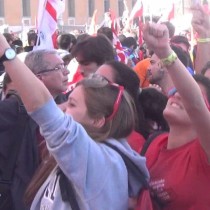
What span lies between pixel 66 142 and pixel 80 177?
0.14 m

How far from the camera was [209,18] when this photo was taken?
3.31 metres

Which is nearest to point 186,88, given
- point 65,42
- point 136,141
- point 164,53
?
point 164,53

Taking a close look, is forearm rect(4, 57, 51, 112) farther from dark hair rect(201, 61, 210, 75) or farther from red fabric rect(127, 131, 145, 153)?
dark hair rect(201, 61, 210, 75)

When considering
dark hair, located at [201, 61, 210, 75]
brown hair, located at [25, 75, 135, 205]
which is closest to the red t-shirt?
brown hair, located at [25, 75, 135, 205]

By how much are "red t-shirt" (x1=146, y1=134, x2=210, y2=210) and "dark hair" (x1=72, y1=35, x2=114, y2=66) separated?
1916 mm

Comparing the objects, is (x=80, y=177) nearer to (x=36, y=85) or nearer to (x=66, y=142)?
(x=66, y=142)

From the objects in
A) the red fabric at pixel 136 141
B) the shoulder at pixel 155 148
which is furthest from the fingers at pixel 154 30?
the red fabric at pixel 136 141

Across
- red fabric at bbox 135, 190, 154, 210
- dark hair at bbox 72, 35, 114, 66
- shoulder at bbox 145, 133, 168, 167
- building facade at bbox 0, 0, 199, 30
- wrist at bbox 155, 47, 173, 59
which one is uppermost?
wrist at bbox 155, 47, 173, 59

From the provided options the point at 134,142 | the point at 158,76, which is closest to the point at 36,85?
the point at 134,142

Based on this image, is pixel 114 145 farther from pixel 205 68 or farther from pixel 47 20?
pixel 47 20

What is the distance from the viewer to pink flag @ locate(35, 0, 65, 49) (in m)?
4.48

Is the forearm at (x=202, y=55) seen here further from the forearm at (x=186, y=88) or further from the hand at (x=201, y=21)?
the forearm at (x=186, y=88)

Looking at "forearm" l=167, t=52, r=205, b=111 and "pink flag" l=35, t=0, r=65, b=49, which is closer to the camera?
"forearm" l=167, t=52, r=205, b=111

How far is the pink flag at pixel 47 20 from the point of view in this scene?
448 centimetres
